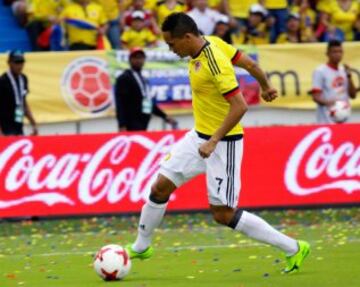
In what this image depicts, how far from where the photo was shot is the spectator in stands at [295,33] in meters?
21.6

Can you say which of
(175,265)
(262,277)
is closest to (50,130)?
(175,265)

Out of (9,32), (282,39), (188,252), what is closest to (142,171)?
(188,252)

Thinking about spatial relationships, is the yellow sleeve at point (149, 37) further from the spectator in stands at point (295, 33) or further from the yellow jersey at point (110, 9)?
the spectator in stands at point (295, 33)

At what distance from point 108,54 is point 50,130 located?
1.52 metres

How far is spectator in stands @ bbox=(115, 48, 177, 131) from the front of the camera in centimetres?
1792

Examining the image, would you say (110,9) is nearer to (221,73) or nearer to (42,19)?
(42,19)

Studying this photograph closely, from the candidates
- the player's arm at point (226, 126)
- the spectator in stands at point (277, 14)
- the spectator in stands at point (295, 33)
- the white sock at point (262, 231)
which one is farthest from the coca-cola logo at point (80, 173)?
the spectator in stands at point (277, 14)

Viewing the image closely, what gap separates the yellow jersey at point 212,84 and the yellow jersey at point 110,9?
402 inches

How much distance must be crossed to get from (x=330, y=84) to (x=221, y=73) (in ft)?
28.4

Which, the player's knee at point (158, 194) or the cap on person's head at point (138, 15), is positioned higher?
the player's knee at point (158, 194)

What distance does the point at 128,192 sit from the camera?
1587 centimetres

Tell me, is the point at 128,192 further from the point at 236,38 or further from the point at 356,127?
the point at 236,38

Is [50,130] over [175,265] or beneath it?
beneath

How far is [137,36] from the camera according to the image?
66.8 feet
